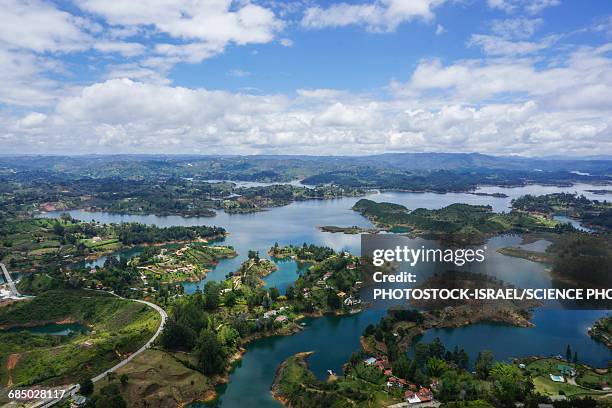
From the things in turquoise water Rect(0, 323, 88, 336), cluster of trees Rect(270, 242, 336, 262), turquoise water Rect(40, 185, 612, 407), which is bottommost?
turquoise water Rect(0, 323, 88, 336)

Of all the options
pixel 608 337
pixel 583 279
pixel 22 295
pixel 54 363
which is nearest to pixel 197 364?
pixel 54 363

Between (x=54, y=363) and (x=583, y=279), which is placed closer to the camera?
(x=54, y=363)

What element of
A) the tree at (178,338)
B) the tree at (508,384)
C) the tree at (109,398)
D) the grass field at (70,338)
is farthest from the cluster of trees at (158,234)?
the tree at (508,384)

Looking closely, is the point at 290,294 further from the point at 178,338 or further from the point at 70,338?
the point at 70,338

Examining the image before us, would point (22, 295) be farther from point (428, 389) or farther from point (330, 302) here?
point (428, 389)

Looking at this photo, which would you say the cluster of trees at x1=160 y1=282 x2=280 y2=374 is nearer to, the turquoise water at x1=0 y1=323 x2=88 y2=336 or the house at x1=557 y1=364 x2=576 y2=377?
the turquoise water at x1=0 y1=323 x2=88 y2=336

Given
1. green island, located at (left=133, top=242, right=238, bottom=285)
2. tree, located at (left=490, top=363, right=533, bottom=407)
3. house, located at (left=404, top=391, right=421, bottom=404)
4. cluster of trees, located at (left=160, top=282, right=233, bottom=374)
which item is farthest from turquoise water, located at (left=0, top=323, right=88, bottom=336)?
tree, located at (left=490, top=363, right=533, bottom=407)
